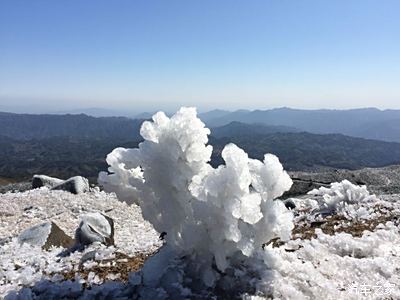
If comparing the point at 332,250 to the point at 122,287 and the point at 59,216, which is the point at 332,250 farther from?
the point at 59,216

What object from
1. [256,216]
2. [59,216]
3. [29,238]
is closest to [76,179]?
[59,216]

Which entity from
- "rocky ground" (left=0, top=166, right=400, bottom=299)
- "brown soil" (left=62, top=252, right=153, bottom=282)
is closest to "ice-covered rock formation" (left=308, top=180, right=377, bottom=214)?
"rocky ground" (left=0, top=166, right=400, bottom=299)

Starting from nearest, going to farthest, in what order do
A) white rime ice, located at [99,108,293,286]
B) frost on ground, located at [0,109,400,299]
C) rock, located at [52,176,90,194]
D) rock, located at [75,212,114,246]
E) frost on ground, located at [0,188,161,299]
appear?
white rime ice, located at [99,108,293,286], frost on ground, located at [0,109,400,299], frost on ground, located at [0,188,161,299], rock, located at [75,212,114,246], rock, located at [52,176,90,194]

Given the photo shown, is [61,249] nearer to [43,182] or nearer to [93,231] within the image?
[93,231]

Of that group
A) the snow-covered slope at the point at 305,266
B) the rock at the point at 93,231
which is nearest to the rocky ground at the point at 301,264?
the snow-covered slope at the point at 305,266

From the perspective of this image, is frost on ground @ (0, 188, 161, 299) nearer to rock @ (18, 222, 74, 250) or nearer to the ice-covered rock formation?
rock @ (18, 222, 74, 250)

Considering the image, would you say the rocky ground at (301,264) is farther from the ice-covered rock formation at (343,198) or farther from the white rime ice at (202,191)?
the white rime ice at (202,191)
